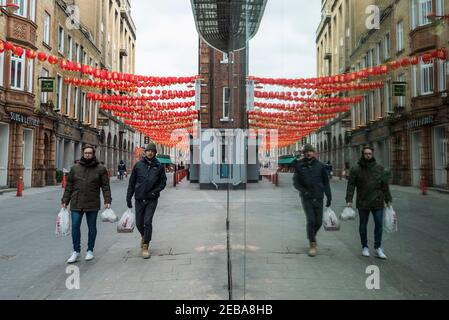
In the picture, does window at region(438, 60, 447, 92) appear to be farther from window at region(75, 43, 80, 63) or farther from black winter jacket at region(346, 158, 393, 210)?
window at region(75, 43, 80, 63)

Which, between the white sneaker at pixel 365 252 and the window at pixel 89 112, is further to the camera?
the window at pixel 89 112

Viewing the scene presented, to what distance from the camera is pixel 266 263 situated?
15.8 feet

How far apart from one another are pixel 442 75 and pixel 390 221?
1830 millimetres

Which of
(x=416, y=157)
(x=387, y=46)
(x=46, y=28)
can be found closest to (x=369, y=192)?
(x=416, y=157)

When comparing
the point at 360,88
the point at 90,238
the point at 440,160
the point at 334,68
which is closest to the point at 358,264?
the point at 440,160

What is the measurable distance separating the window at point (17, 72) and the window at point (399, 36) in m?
19.9

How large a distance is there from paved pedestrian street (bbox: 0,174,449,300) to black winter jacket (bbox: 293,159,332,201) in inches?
4.9

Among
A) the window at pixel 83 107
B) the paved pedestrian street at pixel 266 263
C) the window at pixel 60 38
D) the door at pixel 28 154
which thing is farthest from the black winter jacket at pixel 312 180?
the window at pixel 83 107

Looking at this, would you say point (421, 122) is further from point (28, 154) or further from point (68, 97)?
point (68, 97)

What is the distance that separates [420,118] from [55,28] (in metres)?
24.3

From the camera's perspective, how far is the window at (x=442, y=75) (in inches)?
129

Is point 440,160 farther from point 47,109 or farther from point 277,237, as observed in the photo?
point 47,109

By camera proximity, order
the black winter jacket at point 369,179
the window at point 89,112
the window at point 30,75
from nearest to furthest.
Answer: the black winter jacket at point 369,179
the window at point 30,75
the window at point 89,112

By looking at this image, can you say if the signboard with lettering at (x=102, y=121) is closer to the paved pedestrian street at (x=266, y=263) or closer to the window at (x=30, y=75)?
the window at (x=30, y=75)
